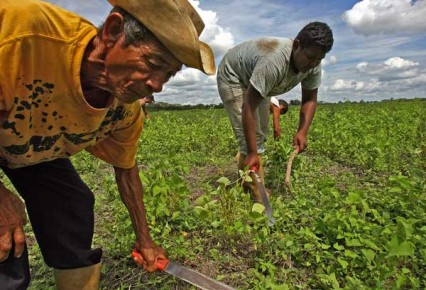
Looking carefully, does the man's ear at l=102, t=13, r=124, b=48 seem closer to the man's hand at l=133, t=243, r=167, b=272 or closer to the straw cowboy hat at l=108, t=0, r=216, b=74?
the straw cowboy hat at l=108, t=0, r=216, b=74

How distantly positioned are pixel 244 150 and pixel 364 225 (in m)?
1.54

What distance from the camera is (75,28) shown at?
1.57 metres

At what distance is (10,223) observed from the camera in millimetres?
1643

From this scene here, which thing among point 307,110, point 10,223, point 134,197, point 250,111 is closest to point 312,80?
point 307,110

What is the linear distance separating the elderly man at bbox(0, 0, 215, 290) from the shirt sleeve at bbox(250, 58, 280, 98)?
1377 mm

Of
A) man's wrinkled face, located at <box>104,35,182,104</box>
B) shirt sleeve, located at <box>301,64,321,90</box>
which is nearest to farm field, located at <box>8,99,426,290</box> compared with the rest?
shirt sleeve, located at <box>301,64,321,90</box>

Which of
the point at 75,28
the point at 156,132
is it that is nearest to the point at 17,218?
the point at 75,28

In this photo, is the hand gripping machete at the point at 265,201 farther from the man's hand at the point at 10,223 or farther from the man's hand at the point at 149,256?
the man's hand at the point at 10,223

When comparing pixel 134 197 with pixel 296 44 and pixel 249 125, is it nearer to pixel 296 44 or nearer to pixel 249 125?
pixel 249 125

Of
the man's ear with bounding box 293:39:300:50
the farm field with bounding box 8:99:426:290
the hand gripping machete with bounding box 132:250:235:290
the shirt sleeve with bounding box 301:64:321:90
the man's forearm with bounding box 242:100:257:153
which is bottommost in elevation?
the farm field with bounding box 8:99:426:290

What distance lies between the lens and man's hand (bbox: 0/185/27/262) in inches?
64.2

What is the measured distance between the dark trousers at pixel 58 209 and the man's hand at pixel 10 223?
40 cm

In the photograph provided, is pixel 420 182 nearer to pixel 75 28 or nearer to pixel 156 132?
pixel 75 28

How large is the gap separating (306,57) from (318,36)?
0.21 m
